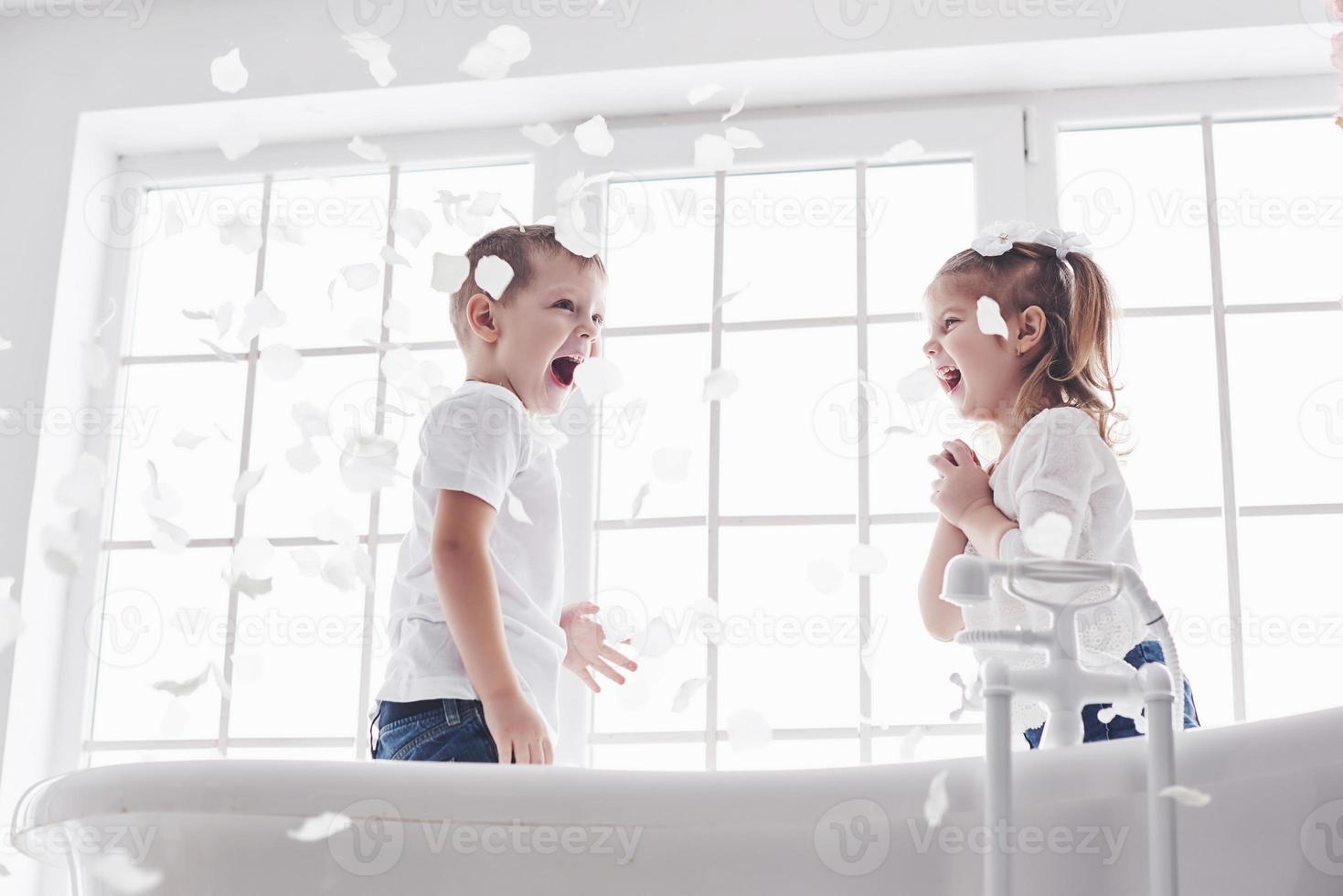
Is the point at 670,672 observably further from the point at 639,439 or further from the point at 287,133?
the point at 287,133

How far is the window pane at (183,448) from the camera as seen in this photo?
2357 millimetres

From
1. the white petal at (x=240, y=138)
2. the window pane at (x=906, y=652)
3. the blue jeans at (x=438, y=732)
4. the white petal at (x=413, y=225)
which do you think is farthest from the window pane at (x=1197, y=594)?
the white petal at (x=240, y=138)

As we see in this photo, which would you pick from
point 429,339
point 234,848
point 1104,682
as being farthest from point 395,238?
point 1104,682

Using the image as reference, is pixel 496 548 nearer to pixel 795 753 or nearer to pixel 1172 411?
pixel 795 753

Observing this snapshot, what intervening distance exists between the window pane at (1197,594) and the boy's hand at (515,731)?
3.46 feet

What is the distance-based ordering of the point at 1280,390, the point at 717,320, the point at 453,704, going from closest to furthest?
the point at 453,704
the point at 1280,390
the point at 717,320

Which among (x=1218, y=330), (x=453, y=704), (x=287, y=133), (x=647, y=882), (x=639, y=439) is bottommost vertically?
(x=647, y=882)

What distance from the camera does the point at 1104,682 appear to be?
1.17 metres

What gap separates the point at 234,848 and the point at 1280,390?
1693 mm

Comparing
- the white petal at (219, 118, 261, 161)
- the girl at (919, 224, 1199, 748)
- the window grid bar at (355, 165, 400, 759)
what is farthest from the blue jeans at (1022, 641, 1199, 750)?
the white petal at (219, 118, 261, 161)

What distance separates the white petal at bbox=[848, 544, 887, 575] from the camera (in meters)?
2.01

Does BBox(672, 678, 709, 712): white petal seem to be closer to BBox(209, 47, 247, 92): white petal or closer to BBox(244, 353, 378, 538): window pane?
BBox(244, 353, 378, 538): window pane

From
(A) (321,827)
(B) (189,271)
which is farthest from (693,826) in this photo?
(B) (189,271)

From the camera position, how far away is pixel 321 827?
1.13 meters
